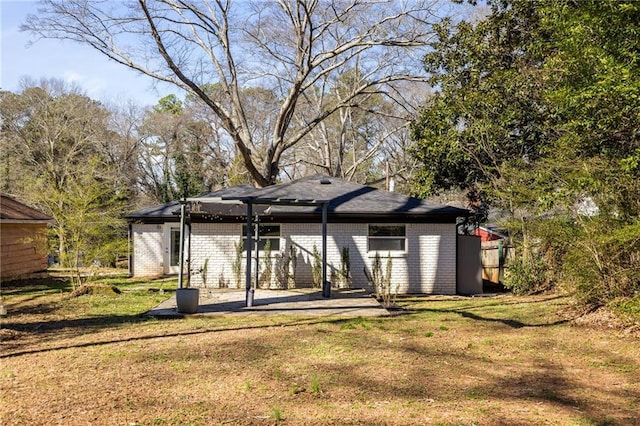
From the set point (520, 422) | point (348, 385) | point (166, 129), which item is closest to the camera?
point (520, 422)

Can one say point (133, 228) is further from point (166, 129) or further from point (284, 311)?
point (166, 129)

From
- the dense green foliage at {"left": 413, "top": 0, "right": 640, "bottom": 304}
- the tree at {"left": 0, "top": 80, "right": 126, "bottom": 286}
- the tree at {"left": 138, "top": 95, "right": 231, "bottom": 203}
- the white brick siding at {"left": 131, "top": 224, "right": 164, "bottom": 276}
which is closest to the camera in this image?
the dense green foliage at {"left": 413, "top": 0, "right": 640, "bottom": 304}

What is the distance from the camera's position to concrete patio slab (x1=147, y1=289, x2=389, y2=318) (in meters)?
10.2

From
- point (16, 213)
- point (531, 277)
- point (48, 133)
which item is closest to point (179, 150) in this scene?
point (48, 133)

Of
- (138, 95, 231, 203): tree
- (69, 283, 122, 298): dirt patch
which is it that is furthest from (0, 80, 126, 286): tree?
(69, 283, 122, 298): dirt patch

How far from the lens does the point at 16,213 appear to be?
16.8m

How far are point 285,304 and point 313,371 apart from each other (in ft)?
17.0

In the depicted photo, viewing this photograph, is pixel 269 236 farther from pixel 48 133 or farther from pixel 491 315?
pixel 48 133

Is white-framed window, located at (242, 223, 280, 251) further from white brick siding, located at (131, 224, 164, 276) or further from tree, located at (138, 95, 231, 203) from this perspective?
tree, located at (138, 95, 231, 203)

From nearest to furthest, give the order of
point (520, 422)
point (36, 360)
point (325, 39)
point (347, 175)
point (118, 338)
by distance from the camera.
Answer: point (520, 422) → point (36, 360) → point (118, 338) → point (325, 39) → point (347, 175)

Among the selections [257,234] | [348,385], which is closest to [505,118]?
[257,234]

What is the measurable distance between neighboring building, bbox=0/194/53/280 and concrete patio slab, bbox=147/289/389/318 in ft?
22.1

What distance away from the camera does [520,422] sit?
4551 millimetres

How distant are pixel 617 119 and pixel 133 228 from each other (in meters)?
16.2
